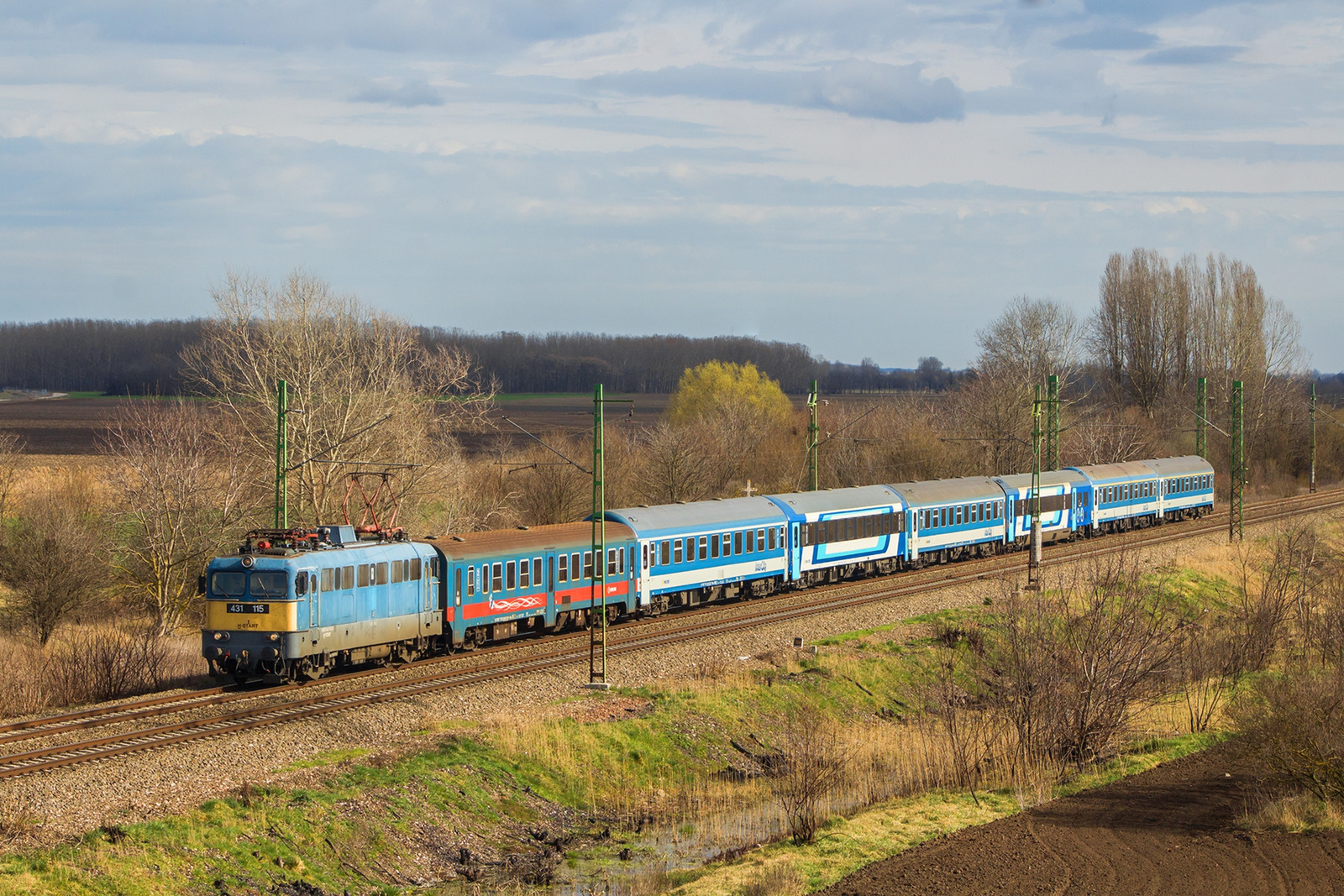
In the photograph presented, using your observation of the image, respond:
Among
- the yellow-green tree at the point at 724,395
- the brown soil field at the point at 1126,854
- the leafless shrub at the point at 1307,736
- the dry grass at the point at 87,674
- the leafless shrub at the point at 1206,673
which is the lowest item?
the leafless shrub at the point at 1206,673

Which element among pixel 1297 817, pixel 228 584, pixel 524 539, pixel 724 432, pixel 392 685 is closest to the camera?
pixel 1297 817

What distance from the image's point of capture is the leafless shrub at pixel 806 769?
2003 cm

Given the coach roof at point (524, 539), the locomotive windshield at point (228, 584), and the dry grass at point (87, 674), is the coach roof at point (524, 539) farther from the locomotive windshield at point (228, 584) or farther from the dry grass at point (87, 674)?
the dry grass at point (87, 674)

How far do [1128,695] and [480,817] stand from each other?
13187mm

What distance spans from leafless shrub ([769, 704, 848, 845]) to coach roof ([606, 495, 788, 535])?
9.37 meters

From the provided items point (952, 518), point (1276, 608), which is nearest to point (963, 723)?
point (1276, 608)

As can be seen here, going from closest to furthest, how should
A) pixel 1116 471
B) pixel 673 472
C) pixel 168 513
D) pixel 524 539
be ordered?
1. pixel 524 539
2. pixel 168 513
3. pixel 1116 471
4. pixel 673 472

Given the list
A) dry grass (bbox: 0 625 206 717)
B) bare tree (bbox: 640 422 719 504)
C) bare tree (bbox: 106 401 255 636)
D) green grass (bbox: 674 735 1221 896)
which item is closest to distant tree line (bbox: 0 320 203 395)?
bare tree (bbox: 640 422 719 504)

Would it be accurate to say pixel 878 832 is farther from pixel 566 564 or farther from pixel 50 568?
pixel 50 568

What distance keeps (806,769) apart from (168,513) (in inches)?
1002

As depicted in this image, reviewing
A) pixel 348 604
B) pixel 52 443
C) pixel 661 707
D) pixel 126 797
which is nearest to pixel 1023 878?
pixel 661 707

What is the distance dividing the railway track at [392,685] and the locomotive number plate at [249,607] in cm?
169

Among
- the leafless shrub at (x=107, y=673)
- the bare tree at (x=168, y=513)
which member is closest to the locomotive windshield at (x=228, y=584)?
the leafless shrub at (x=107, y=673)

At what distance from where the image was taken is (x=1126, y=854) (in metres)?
17.1
